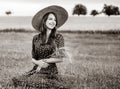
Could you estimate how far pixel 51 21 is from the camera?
172 inches

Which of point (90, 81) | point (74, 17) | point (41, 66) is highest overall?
point (74, 17)

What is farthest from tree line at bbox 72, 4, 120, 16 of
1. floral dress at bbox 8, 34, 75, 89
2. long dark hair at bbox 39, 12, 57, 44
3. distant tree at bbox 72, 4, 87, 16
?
floral dress at bbox 8, 34, 75, 89

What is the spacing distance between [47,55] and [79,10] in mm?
1258

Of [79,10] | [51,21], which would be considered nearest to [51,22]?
[51,21]

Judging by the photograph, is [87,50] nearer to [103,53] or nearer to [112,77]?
[103,53]

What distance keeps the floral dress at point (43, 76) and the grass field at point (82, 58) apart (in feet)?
0.87

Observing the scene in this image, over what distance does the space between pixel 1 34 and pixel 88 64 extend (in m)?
2.03

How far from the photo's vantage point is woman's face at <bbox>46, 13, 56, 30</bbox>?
14.4ft

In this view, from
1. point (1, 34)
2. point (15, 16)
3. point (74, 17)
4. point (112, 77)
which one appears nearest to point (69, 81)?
point (112, 77)

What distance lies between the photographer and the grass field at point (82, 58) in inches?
189

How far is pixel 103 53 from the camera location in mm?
6227

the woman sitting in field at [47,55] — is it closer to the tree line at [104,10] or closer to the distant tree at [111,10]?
the tree line at [104,10]

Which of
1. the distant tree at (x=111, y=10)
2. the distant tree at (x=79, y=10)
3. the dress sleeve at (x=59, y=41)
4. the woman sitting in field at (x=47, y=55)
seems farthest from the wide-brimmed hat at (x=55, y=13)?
the distant tree at (x=111, y=10)

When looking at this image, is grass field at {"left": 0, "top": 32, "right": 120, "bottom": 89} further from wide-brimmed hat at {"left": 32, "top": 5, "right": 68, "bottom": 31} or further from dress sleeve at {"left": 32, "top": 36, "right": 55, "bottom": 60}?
wide-brimmed hat at {"left": 32, "top": 5, "right": 68, "bottom": 31}
